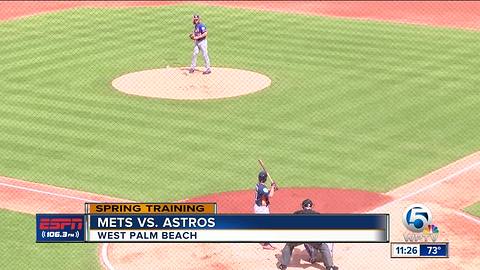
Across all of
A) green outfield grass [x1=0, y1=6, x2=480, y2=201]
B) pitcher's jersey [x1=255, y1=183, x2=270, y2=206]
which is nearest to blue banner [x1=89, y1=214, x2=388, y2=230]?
pitcher's jersey [x1=255, y1=183, x2=270, y2=206]

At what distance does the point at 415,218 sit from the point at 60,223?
6.21 meters

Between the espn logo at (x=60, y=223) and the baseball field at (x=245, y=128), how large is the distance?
2.75 feet

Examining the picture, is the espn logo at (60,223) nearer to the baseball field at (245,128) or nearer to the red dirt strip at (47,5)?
the baseball field at (245,128)

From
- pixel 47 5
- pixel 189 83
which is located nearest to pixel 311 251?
pixel 189 83

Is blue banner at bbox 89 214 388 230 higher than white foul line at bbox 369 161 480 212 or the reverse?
the reverse

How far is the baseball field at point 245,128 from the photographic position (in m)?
19.1

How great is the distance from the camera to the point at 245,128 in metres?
26.0

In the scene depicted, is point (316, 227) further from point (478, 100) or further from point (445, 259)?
point (478, 100)

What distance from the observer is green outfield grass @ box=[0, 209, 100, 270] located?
17.7 meters

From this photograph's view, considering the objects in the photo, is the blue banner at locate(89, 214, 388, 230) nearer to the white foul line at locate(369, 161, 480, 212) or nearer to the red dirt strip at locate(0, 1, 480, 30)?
the white foul line at locate(369, 161, 480, 212)

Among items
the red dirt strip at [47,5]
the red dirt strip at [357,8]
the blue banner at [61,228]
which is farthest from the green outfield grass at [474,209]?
the red dirt strip at [47,5]

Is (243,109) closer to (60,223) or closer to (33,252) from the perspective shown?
(33,252)

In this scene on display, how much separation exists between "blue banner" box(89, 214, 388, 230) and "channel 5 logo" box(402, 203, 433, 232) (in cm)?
163

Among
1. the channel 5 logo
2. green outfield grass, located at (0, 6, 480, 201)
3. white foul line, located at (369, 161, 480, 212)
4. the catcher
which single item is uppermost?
green outfield grass, located at (0, 6, 480, 201)
